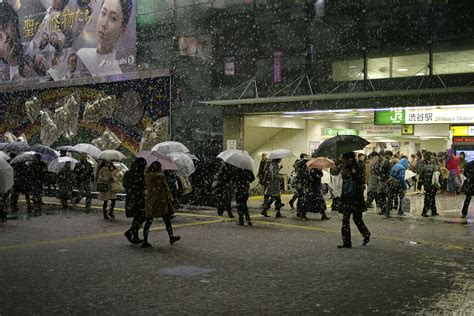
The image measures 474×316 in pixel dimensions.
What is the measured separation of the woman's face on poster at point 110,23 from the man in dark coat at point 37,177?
27.1ft

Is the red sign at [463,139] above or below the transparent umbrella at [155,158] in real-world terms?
above

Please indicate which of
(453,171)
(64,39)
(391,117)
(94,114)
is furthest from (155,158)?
(453,171)

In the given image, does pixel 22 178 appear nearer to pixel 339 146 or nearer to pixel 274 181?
pixel 274 181

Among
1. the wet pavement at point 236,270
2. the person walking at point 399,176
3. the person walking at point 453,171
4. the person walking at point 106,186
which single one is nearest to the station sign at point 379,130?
the person walking at point 453,171

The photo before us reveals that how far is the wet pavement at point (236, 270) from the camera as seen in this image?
676cm

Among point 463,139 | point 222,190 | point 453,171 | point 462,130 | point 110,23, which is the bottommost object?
point 222,190

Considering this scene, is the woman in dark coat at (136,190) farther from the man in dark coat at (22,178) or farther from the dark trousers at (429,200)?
the dark trousers at (429,200)

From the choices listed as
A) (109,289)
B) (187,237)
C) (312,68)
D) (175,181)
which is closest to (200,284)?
(109,289)

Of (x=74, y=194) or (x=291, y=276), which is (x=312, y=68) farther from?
(x=291, y=276)

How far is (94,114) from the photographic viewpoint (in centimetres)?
2425

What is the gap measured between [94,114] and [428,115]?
44.0ft

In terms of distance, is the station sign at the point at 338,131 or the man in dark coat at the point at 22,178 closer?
the man in dark coat at the point at 22,178

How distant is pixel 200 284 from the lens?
25.6 ft

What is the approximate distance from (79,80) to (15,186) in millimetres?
9322
